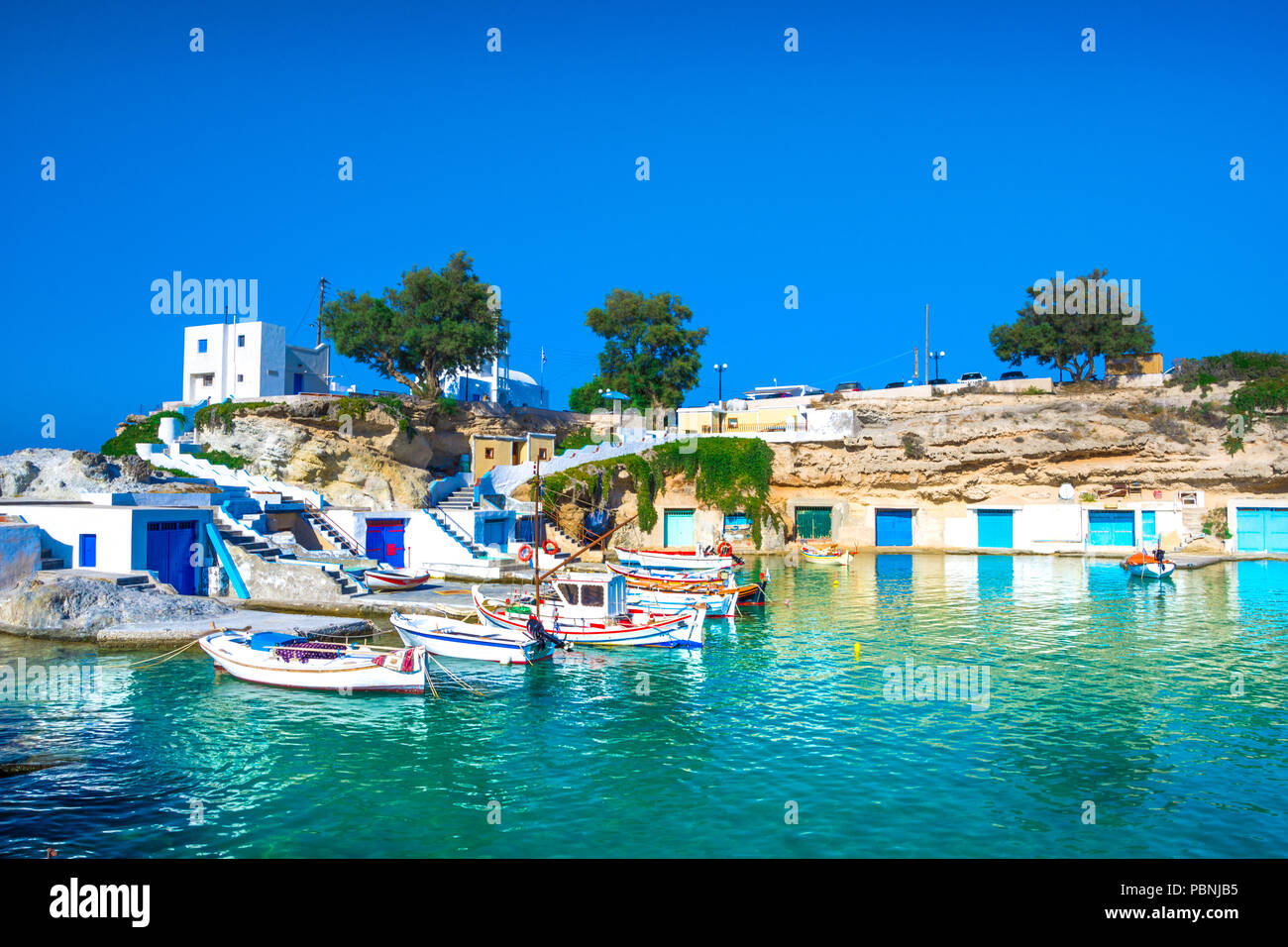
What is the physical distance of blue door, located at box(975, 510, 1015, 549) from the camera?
5394 centimetres

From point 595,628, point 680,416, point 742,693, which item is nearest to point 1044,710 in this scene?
point 742,693

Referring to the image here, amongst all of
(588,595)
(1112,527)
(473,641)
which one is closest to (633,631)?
(588,595)

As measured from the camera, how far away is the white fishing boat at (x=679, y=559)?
40969mm

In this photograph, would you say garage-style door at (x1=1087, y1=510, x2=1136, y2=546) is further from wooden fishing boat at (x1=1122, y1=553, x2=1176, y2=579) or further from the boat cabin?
the boat cabin

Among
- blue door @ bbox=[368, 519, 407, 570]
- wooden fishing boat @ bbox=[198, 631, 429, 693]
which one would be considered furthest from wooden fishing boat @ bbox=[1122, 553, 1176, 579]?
wooden fishing boat @ bbox=[198, 631, 429, 693]

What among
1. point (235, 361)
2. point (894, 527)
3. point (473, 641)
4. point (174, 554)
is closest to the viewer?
point (473, 641)

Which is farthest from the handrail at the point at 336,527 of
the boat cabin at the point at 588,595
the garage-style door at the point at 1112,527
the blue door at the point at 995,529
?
the garage-style door at the point at 1112,527

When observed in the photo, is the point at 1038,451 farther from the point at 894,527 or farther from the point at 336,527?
the point at 336,527

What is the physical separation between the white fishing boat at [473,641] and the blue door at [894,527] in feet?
122

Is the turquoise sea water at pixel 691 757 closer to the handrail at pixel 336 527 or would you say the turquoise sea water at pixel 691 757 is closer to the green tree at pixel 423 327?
the handrail at pixel 336 527

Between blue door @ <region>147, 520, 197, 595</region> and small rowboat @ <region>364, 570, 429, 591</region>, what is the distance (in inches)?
247

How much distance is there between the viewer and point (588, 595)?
2705cm

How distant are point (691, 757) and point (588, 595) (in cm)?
1141
